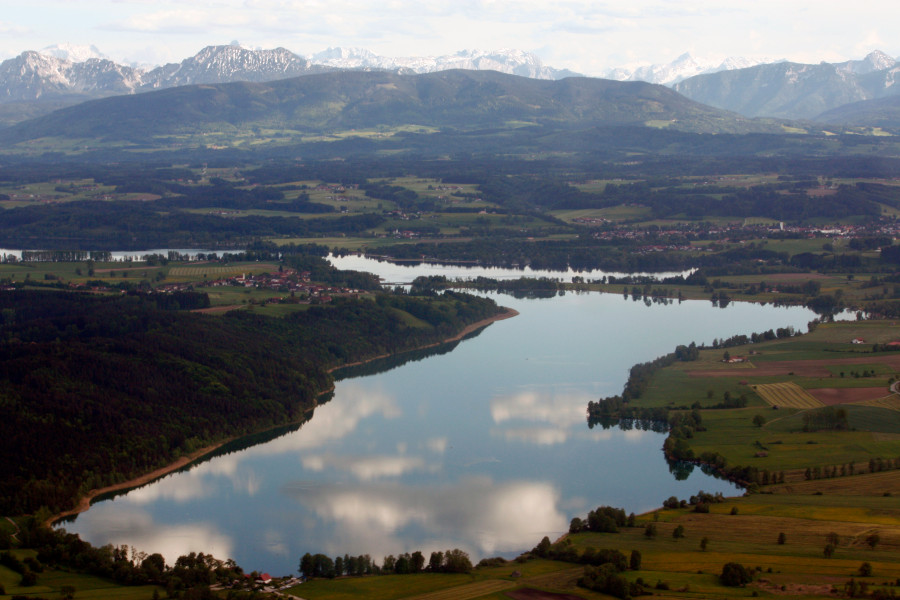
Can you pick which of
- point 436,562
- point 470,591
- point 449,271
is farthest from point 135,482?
point 449,271

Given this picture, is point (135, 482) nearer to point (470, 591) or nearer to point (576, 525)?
point (576, 525)

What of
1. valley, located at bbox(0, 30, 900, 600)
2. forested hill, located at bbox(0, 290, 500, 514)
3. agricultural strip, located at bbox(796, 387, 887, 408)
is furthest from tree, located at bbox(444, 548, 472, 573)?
agricultural strip, located at bbox(796, 387, 887, 408)

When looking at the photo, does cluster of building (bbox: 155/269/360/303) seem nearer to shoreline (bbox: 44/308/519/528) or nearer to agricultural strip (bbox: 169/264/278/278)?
agricultural strip (bbox: 169/264/278/278)

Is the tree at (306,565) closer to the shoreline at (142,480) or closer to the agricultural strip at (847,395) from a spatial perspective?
the shoreline at (142,480)

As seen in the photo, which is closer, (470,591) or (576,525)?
(470,591)

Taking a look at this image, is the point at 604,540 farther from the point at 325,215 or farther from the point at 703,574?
the point at 325,215
